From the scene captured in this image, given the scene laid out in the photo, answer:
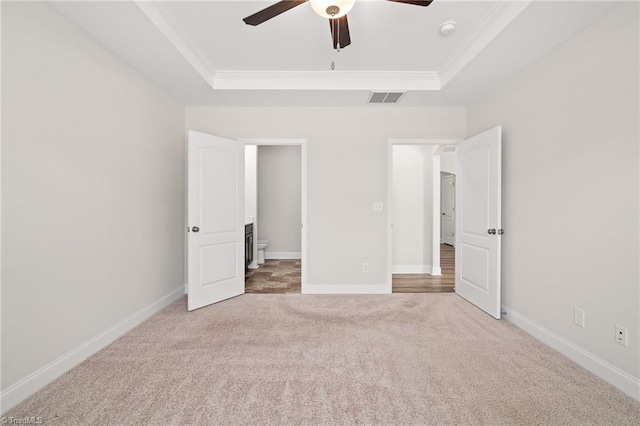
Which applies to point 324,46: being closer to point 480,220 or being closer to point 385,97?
point 385,97

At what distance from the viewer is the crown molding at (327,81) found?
3.07 metres

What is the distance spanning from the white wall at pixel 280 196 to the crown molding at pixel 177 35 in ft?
10.7

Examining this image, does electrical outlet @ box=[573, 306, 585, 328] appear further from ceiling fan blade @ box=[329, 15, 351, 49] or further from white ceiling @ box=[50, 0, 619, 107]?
ceiling fan blade @ box=[329, 15, 351, 49]

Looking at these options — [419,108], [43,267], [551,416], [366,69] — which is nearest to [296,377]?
[551,416]

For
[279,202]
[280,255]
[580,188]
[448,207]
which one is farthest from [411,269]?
[448,207]

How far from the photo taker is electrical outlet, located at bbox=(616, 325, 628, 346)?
177 cm

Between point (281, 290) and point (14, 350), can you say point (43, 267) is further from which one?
point (281, 290)

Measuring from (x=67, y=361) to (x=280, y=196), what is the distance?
4.67 meters

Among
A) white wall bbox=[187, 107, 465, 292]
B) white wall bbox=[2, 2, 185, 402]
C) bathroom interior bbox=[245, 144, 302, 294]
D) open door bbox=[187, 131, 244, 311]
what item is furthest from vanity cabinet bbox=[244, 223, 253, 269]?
white wall bbox=[2, 2, 185, 402]

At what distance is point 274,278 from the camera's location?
4.48 m

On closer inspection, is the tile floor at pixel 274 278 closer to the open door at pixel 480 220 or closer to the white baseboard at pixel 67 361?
the white baseboard at pixel 67 361

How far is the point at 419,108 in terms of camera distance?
370 centimetres

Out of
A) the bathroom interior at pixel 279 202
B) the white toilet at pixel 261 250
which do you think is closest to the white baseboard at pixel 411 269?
the bathroom interior at pixel 279 202

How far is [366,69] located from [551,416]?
10.4ft
